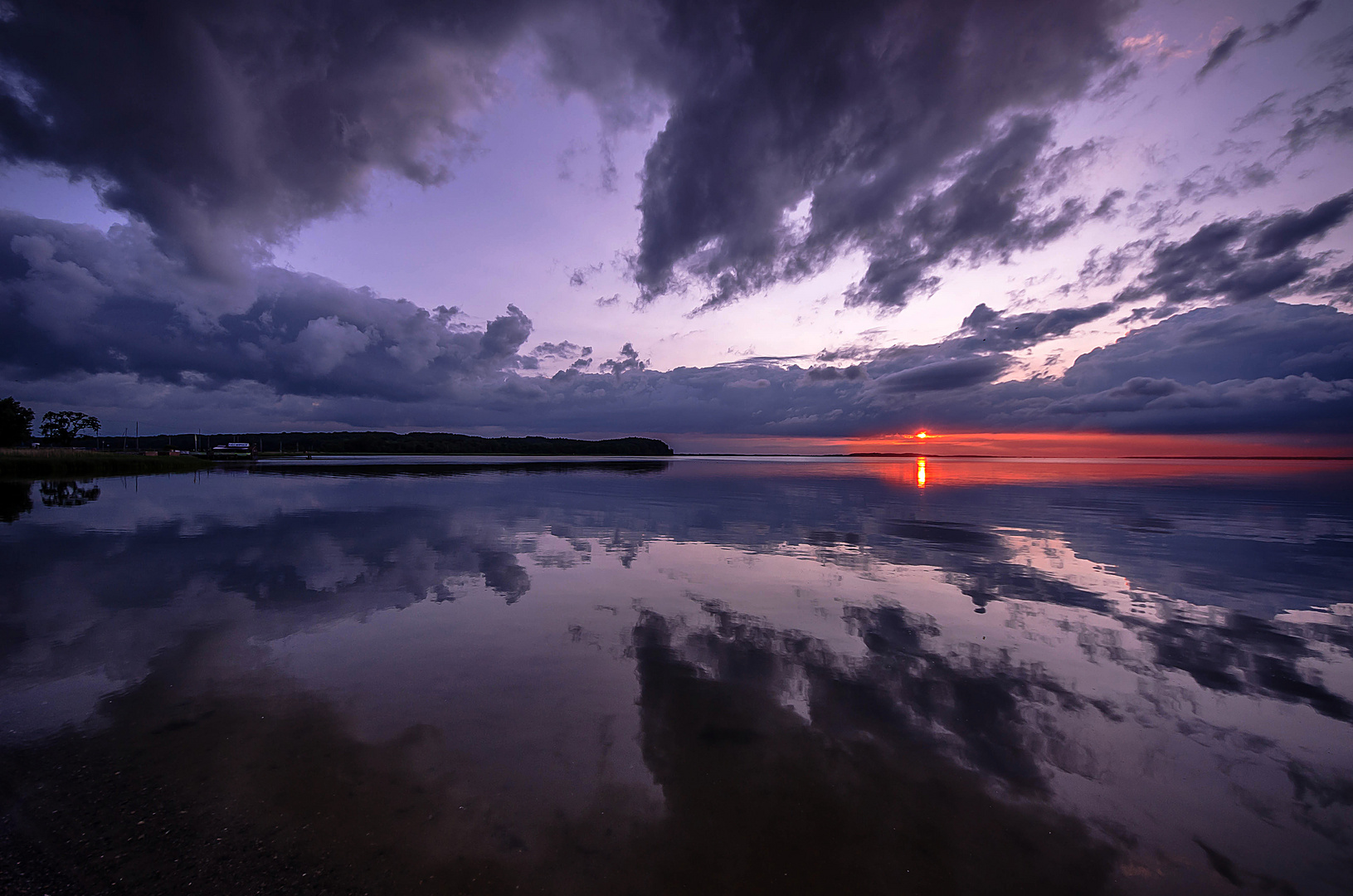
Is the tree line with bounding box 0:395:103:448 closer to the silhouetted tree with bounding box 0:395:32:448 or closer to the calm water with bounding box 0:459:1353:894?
the silhouetted tree with bounding box 0:395:32:448

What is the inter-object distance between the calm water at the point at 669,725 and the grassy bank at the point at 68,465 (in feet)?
199

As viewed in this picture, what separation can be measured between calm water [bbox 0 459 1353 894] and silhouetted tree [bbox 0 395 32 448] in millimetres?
101014

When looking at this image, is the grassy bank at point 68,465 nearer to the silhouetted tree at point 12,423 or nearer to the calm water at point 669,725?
the silhouetted tree at point 12,423

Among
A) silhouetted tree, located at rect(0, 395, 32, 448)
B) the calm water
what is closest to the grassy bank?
silhouetted tree, located at rect(0, 395, 32, 448)

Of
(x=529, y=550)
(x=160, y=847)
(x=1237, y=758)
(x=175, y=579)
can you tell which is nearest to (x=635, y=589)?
(x=529, y=550)

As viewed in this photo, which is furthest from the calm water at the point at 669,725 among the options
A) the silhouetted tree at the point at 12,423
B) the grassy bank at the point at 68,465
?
the silhouetted tree at the point at 12,423

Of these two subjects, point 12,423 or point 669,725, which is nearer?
point 669,725

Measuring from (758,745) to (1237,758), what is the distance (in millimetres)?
5811

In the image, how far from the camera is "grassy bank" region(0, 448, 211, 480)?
54.6m

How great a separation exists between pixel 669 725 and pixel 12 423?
404ft

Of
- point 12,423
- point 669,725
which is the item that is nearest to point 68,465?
point 12,423

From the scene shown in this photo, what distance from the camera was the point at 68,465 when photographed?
191ft

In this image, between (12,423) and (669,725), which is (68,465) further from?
(669,725)

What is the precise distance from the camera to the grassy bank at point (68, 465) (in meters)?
54.6
